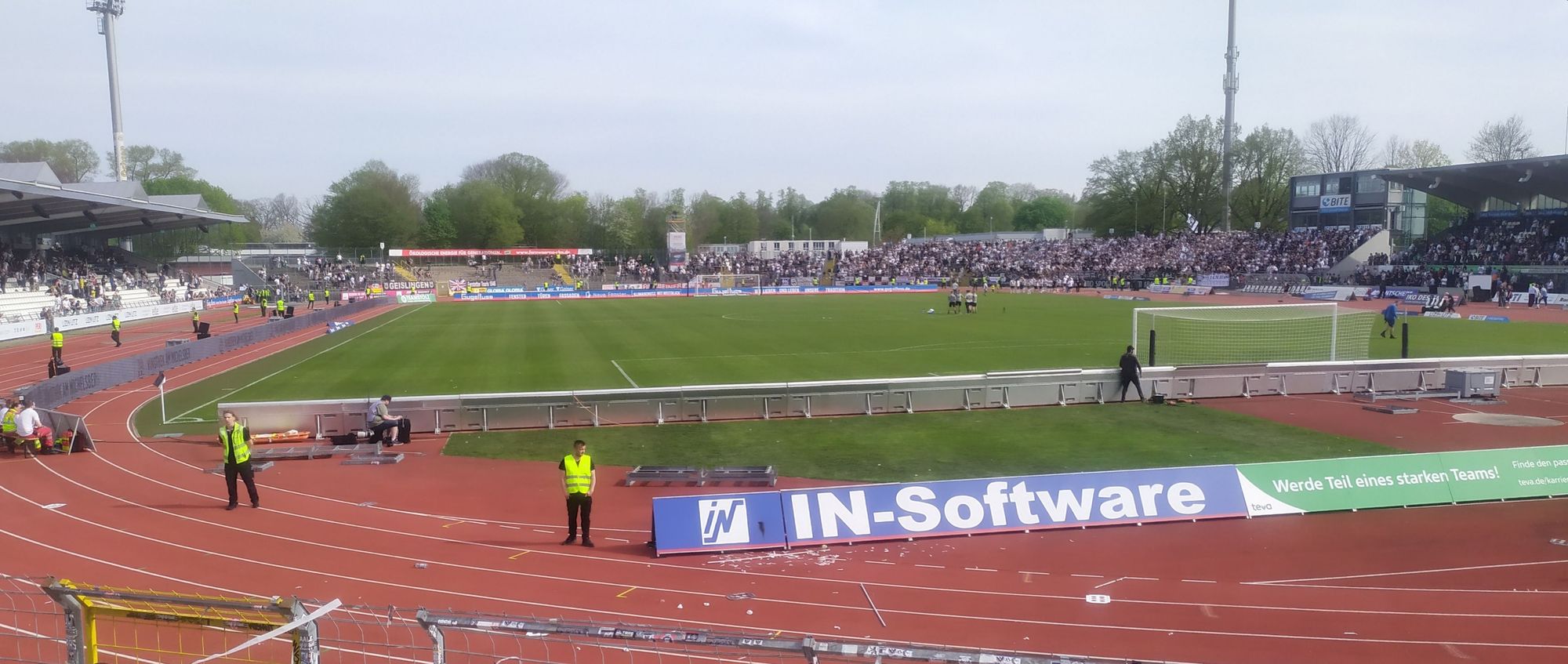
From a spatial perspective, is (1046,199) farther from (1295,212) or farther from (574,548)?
(574,548)

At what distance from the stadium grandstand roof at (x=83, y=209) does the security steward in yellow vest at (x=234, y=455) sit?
128ft

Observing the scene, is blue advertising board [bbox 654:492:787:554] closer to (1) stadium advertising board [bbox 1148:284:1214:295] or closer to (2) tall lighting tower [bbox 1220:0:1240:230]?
(1) stadium advertising board [bbox 1148:284:1214:295]

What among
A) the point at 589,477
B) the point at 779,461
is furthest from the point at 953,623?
the point at 779,461

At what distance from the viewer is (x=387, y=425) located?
61.7 ft

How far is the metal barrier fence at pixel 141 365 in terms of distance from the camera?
22922mm

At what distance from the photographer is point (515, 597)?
10531mm

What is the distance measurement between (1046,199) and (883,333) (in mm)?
112749

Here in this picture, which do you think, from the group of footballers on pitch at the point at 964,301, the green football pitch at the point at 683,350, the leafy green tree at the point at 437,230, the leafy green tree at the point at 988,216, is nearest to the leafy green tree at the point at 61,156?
the leafy green tree at the point at 437,230

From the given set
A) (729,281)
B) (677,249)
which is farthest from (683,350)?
(677,249)

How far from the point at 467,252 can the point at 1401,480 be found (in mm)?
94233

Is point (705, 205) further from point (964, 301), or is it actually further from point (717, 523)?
point (717, 523)

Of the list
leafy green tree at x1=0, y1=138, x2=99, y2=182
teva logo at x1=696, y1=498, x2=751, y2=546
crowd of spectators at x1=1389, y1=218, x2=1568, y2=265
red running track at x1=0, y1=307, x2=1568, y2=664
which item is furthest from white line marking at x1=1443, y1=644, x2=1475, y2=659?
leafy green tree at x1=0, y1=138, x2=99, y2=182

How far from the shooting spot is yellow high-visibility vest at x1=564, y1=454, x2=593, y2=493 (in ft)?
39.8

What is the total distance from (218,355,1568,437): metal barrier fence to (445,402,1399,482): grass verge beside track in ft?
1.45
